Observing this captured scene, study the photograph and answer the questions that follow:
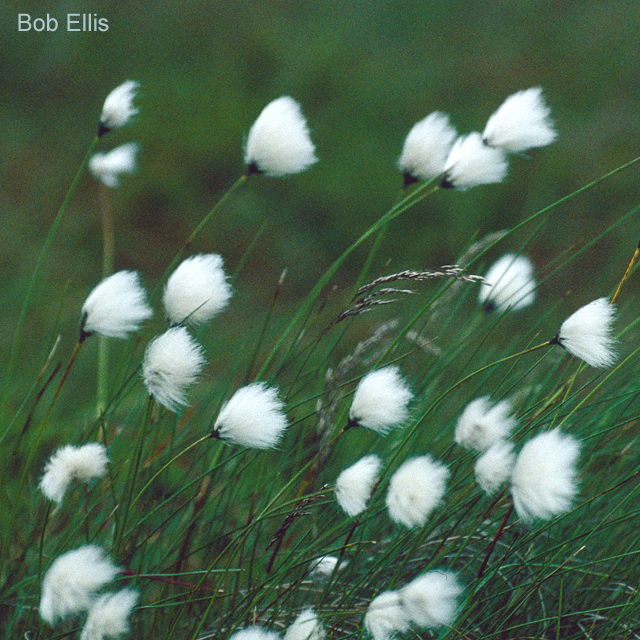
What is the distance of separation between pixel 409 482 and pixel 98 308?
47cm

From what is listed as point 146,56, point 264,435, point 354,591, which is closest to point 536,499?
point 264,435

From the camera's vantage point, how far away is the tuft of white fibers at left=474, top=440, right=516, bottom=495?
786mm

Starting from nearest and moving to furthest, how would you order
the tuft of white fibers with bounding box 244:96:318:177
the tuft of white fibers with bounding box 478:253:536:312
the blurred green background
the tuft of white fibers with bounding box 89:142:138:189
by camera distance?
1. the tuft of white fibers with bounding box 244:96:318:177
2. the tuft of white fibers with bounding box 478:253:536:312
3. the tuft of white fibers with bounding box 89:142:138:189
4. the blurred green background

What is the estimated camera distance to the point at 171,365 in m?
0.90

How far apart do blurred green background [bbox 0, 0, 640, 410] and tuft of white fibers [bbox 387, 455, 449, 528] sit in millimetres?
1842

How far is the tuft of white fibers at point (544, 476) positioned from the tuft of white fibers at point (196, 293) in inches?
17.6

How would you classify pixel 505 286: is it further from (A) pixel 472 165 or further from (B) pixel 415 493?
(B) pixel 415 493

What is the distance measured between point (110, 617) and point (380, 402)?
40 centimetres

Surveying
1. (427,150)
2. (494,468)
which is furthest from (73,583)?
(427,150)

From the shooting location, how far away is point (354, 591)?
107 cm

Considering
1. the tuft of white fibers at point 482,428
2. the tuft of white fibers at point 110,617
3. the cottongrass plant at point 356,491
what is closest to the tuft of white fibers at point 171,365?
the cottongrass plant at point 356,491

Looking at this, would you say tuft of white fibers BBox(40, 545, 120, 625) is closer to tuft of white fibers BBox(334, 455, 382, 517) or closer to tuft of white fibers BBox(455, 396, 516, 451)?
tuft of white fibers BBox(334, 455, 382, 517)

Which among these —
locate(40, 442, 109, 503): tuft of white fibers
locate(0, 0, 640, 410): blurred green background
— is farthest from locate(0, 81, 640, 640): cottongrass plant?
locate(0, 0, 640, 410): blurred green background

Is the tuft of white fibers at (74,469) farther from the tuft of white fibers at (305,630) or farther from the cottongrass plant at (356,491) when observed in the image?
the tuft of white fibers at (305,630)
